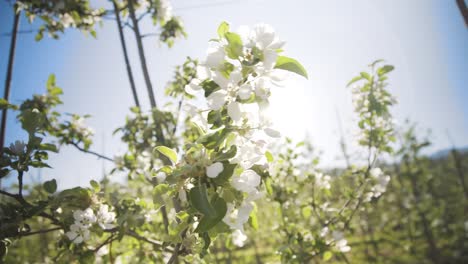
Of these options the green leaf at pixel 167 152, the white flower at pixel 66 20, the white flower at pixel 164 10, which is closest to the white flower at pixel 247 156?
the green leaf at pixel 167 152

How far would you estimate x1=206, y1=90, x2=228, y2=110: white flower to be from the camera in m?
0.84

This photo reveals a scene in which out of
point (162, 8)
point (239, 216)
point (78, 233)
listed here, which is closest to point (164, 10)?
point (162, 8)

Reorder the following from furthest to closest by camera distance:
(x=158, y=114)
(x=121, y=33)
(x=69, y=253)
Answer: (x=121, y=33)
(x=158, y=114)
(x=69, y=253)

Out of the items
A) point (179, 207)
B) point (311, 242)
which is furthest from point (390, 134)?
point (179, 207)

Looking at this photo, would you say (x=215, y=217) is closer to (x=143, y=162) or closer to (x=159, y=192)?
(x=159, y=192)

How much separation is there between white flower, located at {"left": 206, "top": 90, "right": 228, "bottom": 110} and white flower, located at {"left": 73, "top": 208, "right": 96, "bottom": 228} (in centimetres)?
89

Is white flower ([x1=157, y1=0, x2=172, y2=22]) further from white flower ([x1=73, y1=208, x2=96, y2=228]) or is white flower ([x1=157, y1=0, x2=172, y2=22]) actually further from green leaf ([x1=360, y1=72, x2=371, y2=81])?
white flower ([x1=73, y1=208, x2=96, y2=228])

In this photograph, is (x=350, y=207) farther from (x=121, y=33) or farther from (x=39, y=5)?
(x=39, y=5)

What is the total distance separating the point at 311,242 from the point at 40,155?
1877 mm

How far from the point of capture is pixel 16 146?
1.29 metres

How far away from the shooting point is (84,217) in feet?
4.27

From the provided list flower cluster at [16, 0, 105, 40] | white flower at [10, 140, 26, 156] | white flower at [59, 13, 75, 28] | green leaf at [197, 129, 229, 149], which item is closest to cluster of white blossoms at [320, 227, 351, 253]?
green leaf at [197, 129, 229, 149]

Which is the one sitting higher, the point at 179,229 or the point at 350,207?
the point at 179,229

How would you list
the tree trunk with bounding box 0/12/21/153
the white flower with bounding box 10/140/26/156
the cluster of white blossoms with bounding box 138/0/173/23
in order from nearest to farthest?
the white flower with bounding box 10/140/26/156, the tree trunk with bounding box 0/12/21/153, the cluster of white blossoms with bounding box 138/0/173/23
